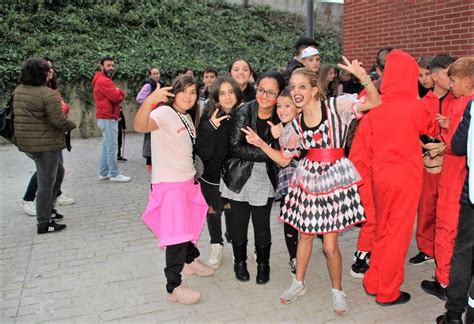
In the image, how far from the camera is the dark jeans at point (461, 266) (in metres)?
3.03

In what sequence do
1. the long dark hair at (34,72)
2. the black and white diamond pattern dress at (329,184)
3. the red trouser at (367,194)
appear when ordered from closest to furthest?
the black and white diamond pattern dress at (329,184), the red trouser at (367,194), the long dark hair at (34,72)

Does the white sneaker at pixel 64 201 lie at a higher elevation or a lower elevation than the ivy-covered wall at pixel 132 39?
lower

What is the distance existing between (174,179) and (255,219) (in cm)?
78

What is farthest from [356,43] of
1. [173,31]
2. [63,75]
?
[173,31]

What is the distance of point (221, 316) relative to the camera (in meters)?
3.44

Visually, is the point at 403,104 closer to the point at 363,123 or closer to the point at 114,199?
the point at 363,123

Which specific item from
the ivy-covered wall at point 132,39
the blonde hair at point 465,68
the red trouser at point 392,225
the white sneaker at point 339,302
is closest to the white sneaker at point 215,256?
the white sneaker at point 339,302

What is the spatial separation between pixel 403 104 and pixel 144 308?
8.25ft

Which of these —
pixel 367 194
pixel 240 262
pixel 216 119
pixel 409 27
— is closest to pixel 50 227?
pixel 240 262

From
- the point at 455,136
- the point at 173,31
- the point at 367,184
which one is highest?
the point at 173,31

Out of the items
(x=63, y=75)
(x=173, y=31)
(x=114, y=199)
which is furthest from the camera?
(x=173, y=31)

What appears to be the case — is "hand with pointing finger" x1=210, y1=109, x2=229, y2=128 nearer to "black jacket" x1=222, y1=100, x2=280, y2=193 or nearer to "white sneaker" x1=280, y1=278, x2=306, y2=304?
"black jacket" x1=222, y1=100, x2=280, y2=193

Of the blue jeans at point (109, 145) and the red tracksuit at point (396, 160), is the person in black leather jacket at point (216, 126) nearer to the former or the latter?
the red tracksuit at point (396, 160)

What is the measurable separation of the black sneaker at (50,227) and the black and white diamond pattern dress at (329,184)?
10.2ft
